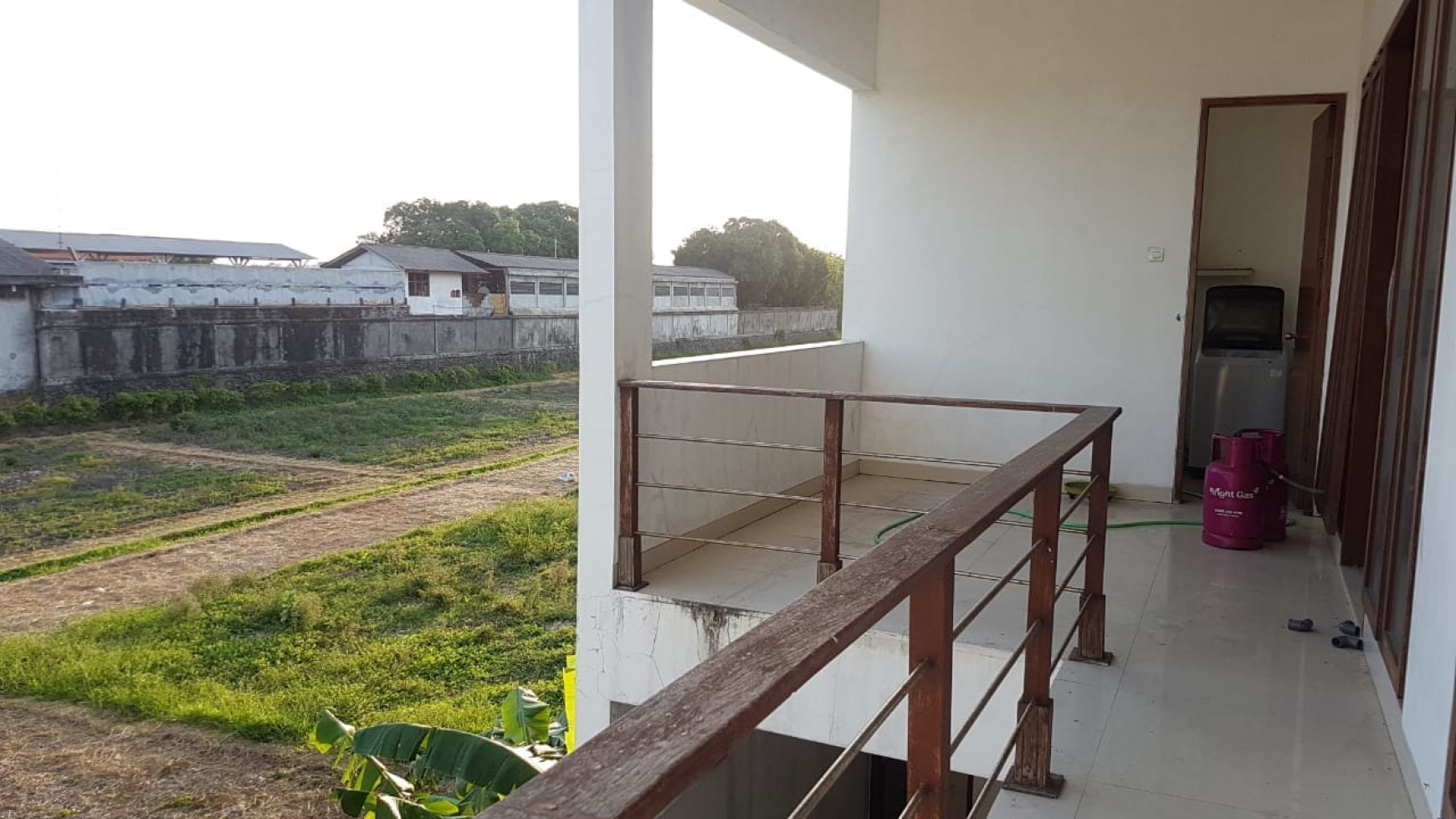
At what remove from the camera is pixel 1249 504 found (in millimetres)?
4324

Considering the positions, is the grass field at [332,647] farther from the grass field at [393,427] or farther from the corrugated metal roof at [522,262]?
the corrugated metal roof at [522,262]

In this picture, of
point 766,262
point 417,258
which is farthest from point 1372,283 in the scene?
point 417,258

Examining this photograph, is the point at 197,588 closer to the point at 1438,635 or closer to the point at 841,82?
the point at 841,82

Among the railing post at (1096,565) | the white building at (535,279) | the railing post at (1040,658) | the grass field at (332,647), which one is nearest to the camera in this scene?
the railing post at (1040,658)

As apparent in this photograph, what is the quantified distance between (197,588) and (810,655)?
16.5m

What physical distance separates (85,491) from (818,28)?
15.1m

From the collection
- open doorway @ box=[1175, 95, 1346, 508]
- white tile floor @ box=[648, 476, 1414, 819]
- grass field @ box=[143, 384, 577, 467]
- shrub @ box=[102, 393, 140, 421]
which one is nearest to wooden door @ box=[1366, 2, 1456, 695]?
white tile floor @ box=[648, 476, 1414, 819]

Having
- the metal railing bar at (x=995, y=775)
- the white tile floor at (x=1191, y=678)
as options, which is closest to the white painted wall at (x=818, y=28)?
the white tile floor at (x=1191, y=678)

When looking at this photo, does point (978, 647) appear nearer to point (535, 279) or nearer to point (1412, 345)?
point (1412, 345)

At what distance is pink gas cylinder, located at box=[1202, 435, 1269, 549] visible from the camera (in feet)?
14.1

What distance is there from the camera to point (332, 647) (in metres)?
13.6

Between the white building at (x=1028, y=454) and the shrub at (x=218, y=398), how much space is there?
46.9ft

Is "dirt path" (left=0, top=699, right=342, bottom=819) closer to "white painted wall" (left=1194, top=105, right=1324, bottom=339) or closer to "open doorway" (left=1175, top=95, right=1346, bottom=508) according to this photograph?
"open doorway" (left=1175, top=95, right=1346, bottom=508)

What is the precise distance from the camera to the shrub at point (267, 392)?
1741 cm
